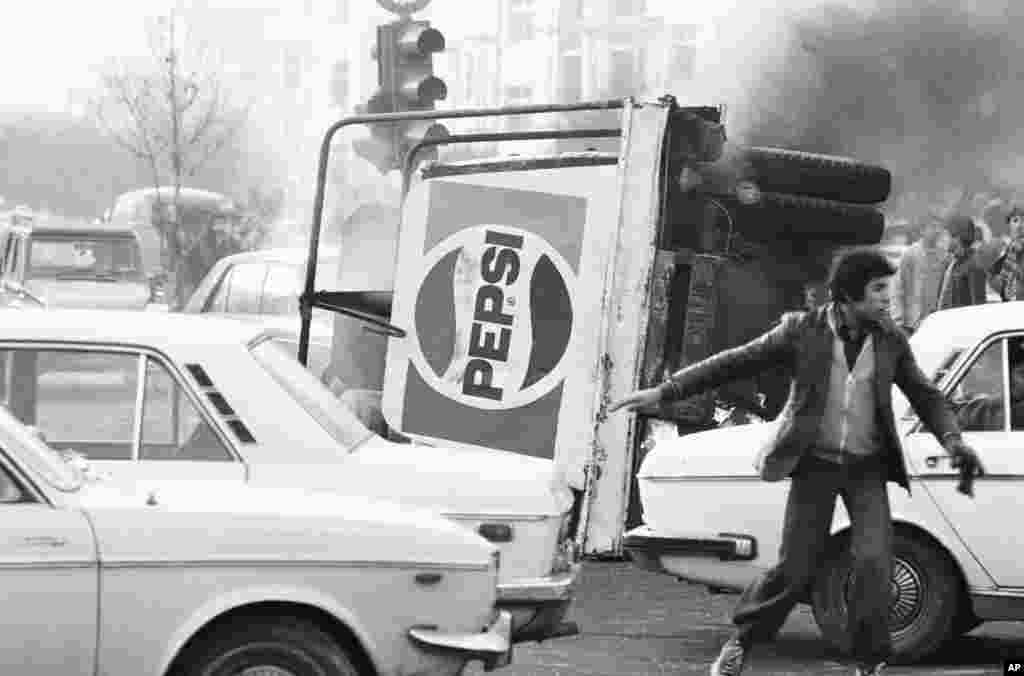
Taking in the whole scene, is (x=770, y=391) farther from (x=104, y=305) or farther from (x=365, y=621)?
(x=104, y=305)

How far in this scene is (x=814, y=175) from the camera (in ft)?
38.5

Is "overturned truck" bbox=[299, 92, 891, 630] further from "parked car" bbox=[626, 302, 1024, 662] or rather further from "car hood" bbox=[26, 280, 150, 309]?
"car hood" bbox=[26, 280, 150, 309]

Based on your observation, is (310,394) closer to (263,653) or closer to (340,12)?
(263,653)

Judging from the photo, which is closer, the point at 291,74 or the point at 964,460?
the point at 964,460

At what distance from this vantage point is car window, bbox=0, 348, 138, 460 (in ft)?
26.0

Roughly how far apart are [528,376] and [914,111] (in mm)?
8596

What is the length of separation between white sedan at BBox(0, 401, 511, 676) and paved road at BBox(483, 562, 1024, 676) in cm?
227

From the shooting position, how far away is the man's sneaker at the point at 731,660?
8.15 meters

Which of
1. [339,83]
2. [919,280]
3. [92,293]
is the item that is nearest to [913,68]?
[919,280]

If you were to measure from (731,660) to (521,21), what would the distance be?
61.8 metres

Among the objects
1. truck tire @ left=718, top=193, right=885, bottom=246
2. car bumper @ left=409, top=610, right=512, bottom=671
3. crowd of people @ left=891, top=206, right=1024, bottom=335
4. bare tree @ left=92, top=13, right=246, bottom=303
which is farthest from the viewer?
bare tree @ left=92, top=13, right=246, bottom=303

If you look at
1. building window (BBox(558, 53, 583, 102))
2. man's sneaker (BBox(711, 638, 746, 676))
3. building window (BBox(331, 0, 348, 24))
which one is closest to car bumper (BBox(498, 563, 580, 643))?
man's sneaker (BBox(711, 638, 746, 676))

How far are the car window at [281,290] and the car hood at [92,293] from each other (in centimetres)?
884

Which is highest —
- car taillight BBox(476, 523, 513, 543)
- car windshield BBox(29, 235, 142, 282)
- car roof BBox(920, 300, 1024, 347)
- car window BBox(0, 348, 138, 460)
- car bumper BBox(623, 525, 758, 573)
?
car windshield BBox(29, 235, 142, 282)
